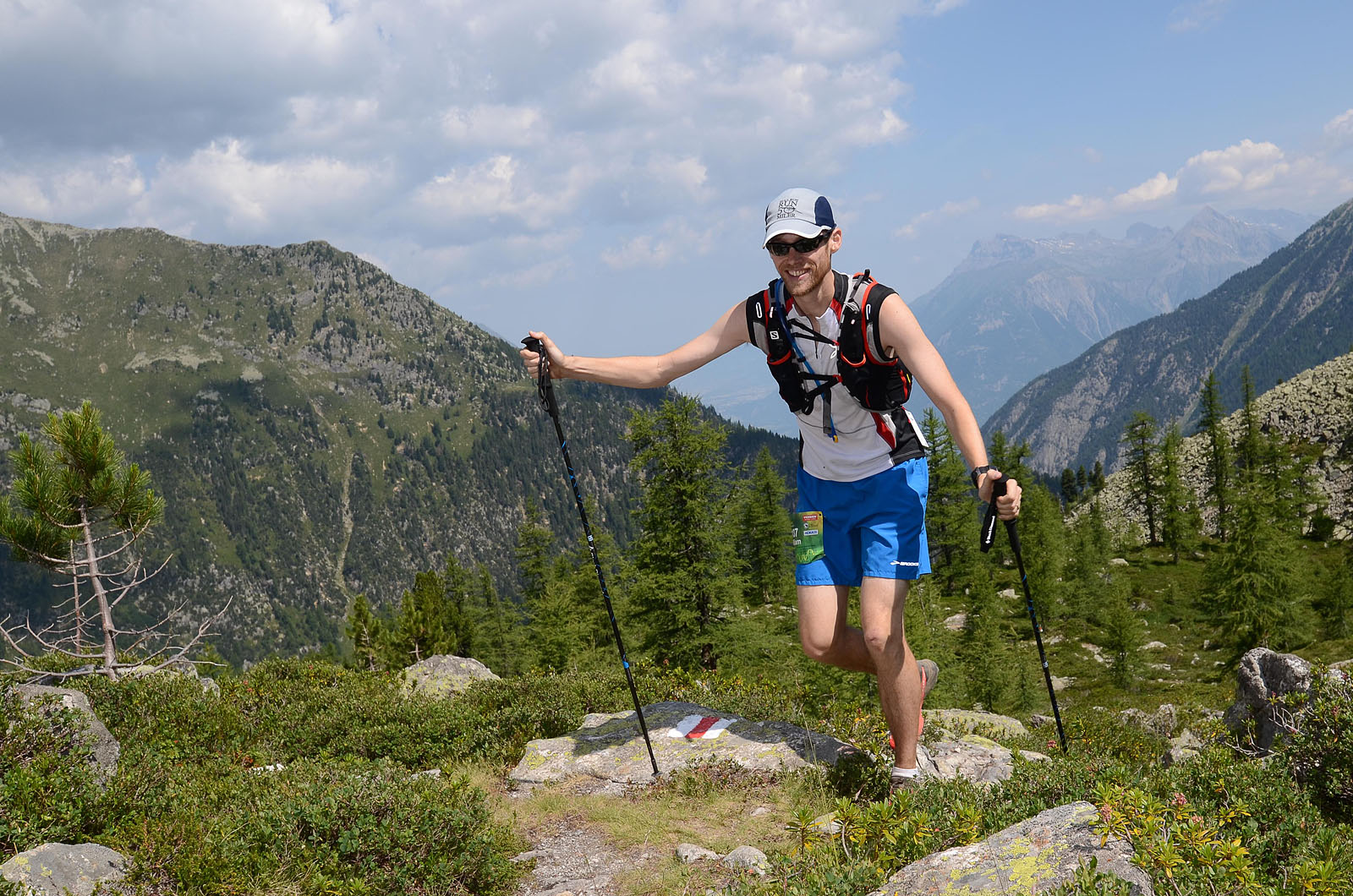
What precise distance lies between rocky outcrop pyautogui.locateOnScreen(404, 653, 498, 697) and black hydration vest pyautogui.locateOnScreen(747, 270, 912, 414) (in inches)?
401

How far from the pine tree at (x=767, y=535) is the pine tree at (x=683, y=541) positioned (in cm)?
3319

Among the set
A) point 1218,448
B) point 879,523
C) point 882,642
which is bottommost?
point 1218,448

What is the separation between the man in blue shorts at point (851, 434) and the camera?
211 inches

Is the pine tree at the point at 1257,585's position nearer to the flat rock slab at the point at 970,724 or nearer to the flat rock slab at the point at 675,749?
the flat rock slab at the point at 970,724

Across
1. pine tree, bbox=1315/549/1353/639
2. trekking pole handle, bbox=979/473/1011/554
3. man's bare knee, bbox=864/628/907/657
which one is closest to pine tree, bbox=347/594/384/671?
man's bare knee, bbox=864/628/907/657

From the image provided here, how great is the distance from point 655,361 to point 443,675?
11.8 meters

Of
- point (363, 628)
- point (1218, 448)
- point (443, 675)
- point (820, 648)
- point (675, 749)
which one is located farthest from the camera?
point (1218, 448)

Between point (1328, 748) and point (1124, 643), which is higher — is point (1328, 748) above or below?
above

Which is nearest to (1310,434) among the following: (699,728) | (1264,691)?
(1264,691)

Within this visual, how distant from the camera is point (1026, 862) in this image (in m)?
3.15

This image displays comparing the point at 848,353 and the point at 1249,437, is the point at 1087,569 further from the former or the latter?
the point at 848,353

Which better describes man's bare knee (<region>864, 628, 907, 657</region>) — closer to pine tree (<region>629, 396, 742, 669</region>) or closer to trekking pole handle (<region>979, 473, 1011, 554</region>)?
trekking pole handle (<region>979, 473, 1011, 554</region>)

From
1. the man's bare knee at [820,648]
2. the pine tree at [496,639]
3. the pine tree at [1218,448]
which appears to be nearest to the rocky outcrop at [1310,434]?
the pine tree at [1218,448]

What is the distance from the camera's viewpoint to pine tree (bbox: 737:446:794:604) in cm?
5944
